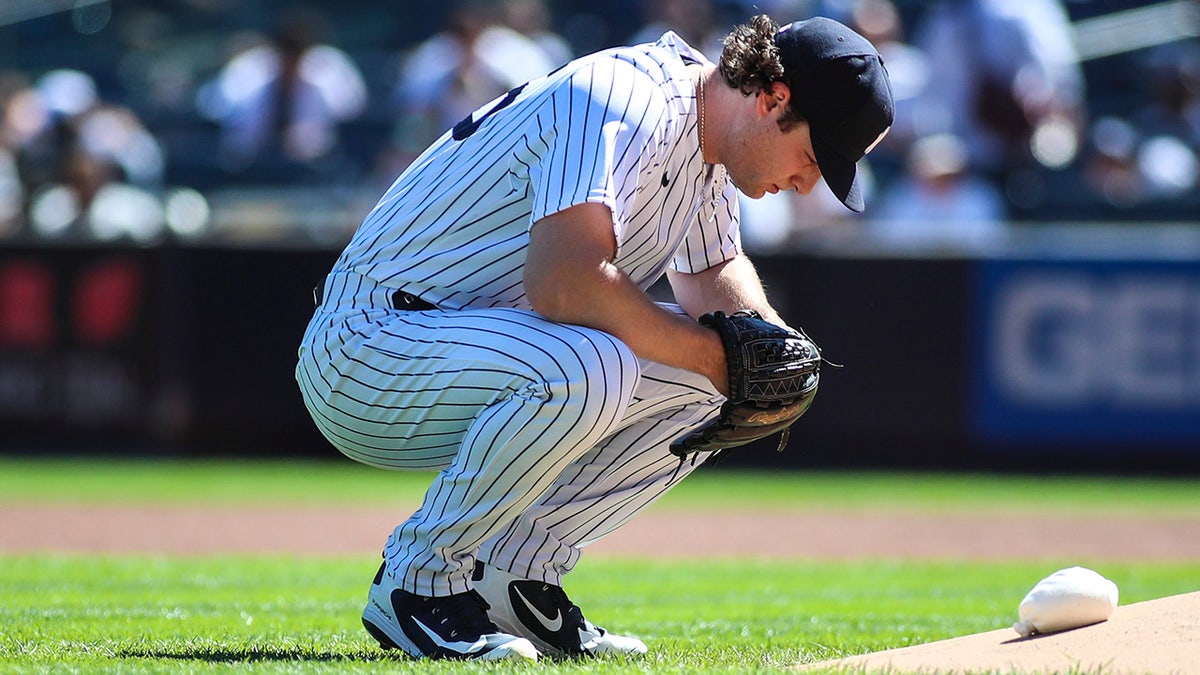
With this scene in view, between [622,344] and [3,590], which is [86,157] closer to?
[3,590]

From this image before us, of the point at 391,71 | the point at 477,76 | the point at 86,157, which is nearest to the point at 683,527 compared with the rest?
the point at 477,76

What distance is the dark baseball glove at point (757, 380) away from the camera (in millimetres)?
3461

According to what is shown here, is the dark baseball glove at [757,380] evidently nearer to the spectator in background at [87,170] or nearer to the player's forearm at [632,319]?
the player's forearm at [632,319]

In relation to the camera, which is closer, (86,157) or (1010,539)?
(1010,539)

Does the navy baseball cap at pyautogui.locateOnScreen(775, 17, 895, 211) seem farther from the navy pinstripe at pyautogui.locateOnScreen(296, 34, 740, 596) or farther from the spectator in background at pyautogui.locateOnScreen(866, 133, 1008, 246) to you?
the spectator in background at pyautogui.locateOnScreen(866, 133, 1008, 246)

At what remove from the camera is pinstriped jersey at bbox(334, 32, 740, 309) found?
3.27 metres

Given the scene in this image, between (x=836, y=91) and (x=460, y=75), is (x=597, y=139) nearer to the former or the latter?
(x=836, y=91)

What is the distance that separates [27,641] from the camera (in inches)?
143

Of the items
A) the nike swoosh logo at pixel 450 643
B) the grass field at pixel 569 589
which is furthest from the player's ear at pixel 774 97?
the nike swoosh logo at pixel 450 643

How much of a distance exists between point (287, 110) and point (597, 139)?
783 cm

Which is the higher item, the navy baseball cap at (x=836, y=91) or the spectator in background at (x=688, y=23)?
the spectator in background at (x=688, y=23)

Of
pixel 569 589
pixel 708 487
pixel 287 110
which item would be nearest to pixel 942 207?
pixel 708 487

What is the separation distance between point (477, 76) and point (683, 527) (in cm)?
397

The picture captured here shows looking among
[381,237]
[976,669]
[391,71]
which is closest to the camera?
[976,669]
